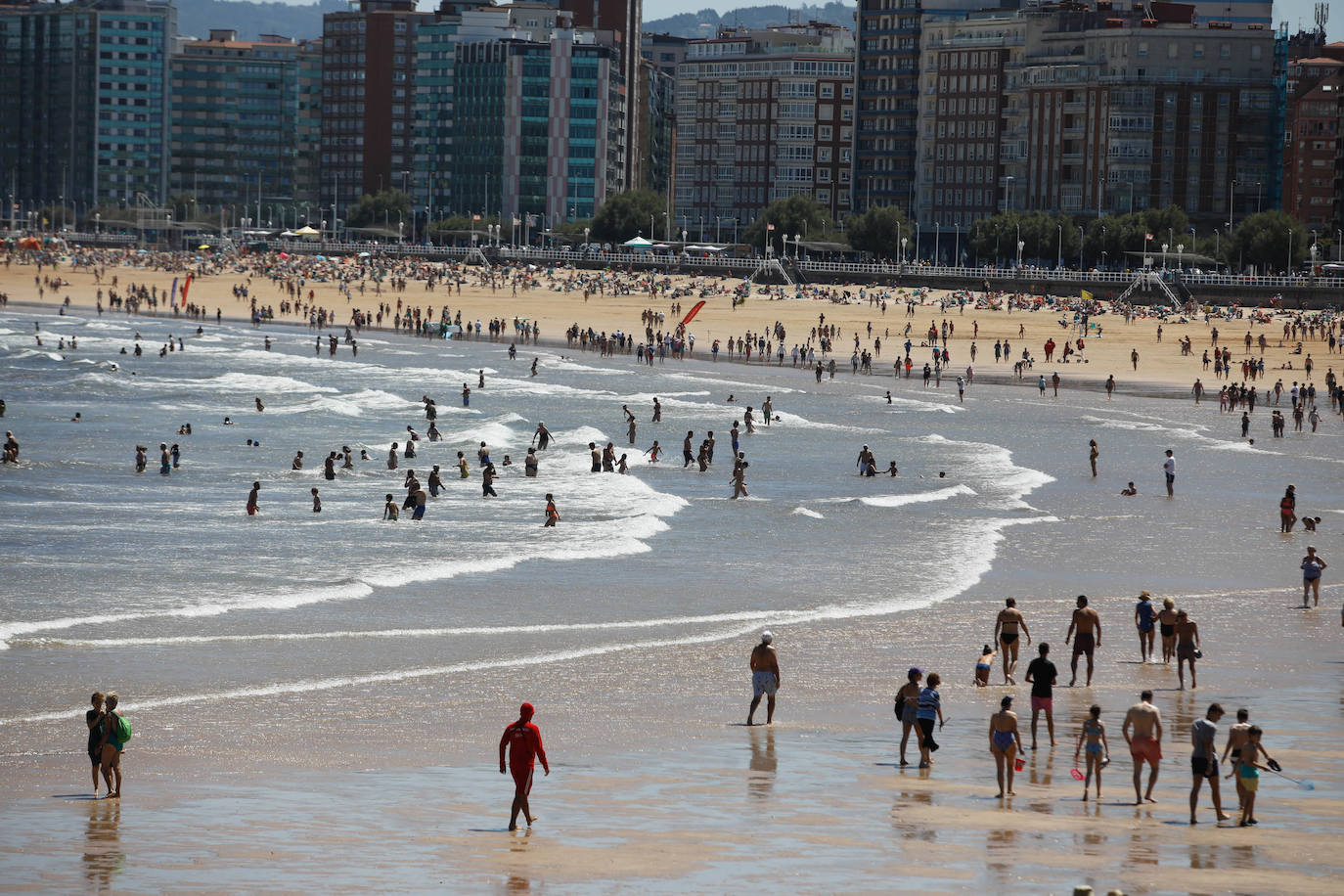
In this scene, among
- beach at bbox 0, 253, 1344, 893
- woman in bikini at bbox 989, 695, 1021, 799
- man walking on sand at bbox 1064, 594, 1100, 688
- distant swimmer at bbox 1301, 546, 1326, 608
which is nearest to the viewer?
beach at bbox 0, 253, 1344, 893

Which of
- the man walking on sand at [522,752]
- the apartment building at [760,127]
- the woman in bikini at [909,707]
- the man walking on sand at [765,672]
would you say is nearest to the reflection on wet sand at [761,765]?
the man walking on sand at [765,672]

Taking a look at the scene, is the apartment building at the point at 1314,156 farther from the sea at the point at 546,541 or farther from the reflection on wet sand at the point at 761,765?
the reflection on wet sand at the point at 761,765

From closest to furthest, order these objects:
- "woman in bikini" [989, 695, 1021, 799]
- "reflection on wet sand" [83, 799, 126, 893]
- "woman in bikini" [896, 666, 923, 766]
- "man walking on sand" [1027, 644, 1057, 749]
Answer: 1. "reflection on wet sand" [83, 799, 126, 893]
2. "woman in bikini" [989, 695, 1021, 799]
3. "woman in bikini" [896, 666, 923, 766]
4. "man walking on sand" [1027, 644, 1057, 749]

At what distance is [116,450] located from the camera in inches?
1925

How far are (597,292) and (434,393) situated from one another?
5359 cm

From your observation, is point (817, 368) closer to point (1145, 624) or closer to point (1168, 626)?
point (1145, 624)

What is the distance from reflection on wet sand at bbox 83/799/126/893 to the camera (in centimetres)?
1370

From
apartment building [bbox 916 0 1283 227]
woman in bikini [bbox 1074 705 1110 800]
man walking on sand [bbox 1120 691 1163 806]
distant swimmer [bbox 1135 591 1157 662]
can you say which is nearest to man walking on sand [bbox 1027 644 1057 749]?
woman in bikini [bbox 1074 705 1110 800]

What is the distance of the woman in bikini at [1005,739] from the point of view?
52.3 feet

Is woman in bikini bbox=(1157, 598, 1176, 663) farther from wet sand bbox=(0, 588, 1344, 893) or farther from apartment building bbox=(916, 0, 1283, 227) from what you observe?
apartment building bbox=(916, 0, 1283, 227)

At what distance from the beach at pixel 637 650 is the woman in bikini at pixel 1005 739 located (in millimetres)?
313

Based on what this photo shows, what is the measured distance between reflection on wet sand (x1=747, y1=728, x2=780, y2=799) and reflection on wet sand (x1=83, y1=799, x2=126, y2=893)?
5459 mm

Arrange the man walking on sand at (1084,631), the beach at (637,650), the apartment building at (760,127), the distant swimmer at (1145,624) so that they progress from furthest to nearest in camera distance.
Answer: the apartment building at (760,127), the distant swimmer at (1145,624), the man walking on sand at (1084,631), the beach at (637,650)

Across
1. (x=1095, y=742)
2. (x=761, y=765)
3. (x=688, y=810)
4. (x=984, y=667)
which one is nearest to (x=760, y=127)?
(x=984, y=667)
